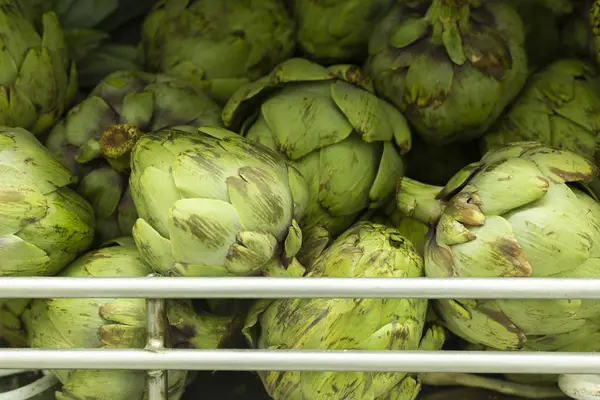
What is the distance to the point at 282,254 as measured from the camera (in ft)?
1.91

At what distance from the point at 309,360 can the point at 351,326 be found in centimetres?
10

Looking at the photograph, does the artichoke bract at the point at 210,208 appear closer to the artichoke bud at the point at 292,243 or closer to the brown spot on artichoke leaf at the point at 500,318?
the artichoke bud at the point at 292,243

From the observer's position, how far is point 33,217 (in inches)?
22.9

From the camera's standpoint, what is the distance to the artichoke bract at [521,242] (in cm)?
55

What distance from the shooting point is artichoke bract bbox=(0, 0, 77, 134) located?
0.69 metres

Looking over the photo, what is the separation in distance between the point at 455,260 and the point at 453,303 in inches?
1.7

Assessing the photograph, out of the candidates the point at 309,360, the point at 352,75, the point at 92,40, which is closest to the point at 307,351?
the point at 309,360

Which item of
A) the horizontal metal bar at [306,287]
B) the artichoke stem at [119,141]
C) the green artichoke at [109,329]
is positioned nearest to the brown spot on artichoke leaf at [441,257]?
the horizontal metal bar at [306,287]

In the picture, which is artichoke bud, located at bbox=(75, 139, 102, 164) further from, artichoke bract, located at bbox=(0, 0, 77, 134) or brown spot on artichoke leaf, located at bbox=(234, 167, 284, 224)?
brown spot on artichoke leaf, located at bbox=(234, 167, 284, 224)

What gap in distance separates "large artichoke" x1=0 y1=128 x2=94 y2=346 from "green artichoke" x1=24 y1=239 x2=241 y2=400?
3 centimetres

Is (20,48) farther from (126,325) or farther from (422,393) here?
(422,393)

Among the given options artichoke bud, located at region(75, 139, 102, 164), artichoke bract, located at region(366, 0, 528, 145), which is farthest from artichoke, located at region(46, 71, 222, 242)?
artichoke bract, located at region(366, 0, 528, 145)

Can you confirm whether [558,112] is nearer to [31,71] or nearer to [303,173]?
[303,173]

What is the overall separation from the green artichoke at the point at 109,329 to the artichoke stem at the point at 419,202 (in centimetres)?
21
